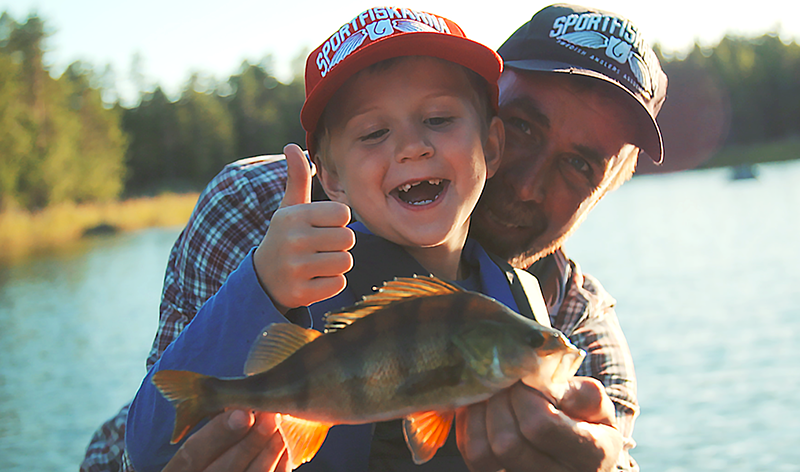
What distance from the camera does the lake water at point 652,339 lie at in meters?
8.94

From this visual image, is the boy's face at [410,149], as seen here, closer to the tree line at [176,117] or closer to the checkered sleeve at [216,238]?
the checkered sleeve at [216,238]

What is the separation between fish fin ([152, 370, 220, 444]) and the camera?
1.41m

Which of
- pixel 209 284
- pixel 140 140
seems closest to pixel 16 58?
pixel 140 140

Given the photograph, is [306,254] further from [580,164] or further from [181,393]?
[580,164]

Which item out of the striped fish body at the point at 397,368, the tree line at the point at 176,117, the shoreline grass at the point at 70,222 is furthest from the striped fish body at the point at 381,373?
the tree line at the point at 176,117

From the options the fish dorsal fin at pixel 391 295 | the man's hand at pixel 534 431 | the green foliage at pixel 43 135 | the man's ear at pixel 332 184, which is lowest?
the man's hand at pixel 534 431

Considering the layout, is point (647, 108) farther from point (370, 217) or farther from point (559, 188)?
point (370, 217)

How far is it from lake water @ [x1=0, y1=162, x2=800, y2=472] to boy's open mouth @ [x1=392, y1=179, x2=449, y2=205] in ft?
23.7

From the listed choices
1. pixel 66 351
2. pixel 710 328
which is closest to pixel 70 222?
pixel 66 351

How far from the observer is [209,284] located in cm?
242

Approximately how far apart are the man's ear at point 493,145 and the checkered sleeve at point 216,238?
31.1 inches

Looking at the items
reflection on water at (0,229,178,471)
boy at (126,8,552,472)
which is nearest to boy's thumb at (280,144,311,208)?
boy at (126,8,552,472)

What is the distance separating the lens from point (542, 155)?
273cm

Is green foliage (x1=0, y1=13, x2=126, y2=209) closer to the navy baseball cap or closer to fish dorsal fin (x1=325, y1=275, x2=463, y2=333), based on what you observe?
the navy baseball cap
